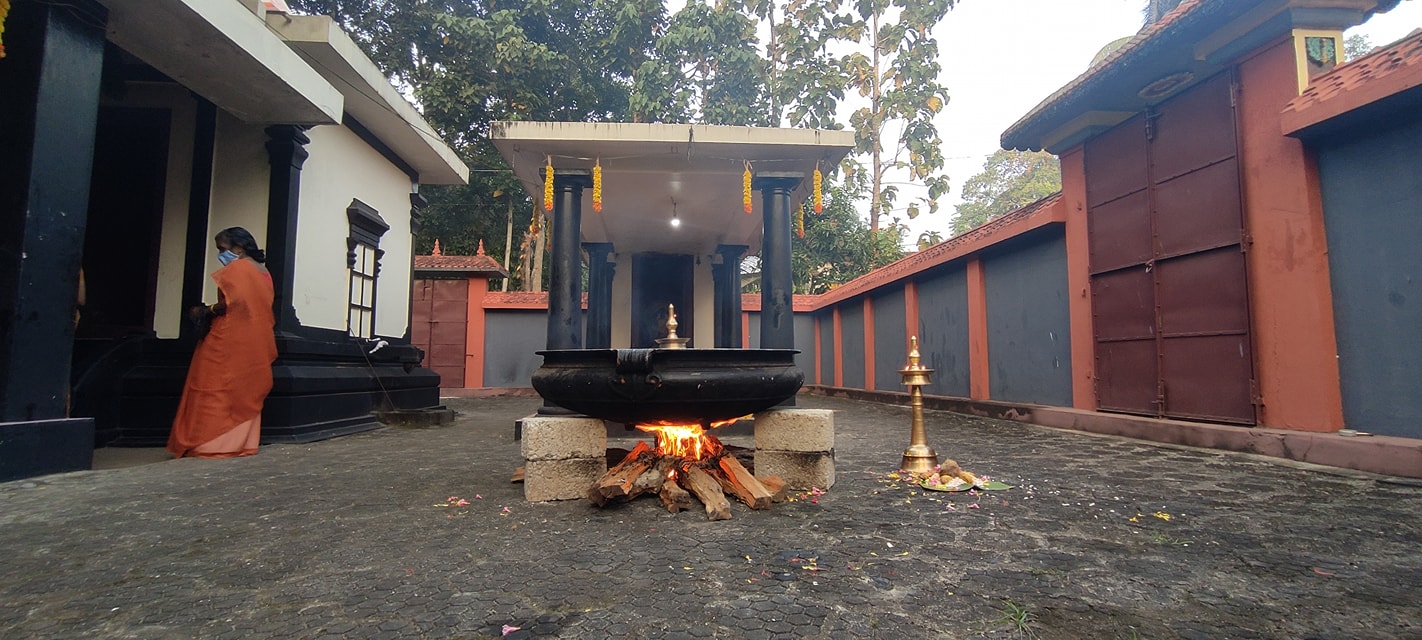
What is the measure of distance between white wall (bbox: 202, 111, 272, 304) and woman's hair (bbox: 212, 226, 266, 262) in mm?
746

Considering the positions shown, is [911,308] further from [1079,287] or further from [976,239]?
[1079,287]

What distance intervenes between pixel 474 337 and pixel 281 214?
8937 millimetres

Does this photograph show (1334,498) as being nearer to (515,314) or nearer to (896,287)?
(896,287)

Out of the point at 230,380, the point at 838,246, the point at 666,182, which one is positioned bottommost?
the point at 230,380

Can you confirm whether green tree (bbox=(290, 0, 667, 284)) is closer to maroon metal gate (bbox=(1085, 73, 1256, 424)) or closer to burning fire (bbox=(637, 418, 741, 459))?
maroon metal gate (bbox=(1085, 73, 1256, 424))

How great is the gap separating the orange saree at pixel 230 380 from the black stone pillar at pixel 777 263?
185 inches

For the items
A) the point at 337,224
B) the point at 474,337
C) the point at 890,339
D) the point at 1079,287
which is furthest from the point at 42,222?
the point at 890,339

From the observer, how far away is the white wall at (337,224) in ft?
22.2

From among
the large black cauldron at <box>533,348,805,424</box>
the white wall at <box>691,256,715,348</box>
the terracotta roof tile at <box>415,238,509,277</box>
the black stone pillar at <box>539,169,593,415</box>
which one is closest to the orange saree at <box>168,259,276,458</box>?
the black stone pillar at <box>539,169,593,415</box>

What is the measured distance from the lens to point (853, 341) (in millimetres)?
14453

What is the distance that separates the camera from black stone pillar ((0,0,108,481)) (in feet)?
12.8

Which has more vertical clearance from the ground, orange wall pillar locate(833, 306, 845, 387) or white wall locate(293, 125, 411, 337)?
white wall locate(293, 125, 411, 337)

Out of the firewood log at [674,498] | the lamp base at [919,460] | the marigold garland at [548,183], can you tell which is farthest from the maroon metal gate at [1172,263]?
the marigold garland at [548,183]

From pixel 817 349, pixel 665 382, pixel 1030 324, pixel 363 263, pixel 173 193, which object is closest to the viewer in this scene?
pixel 665 382
